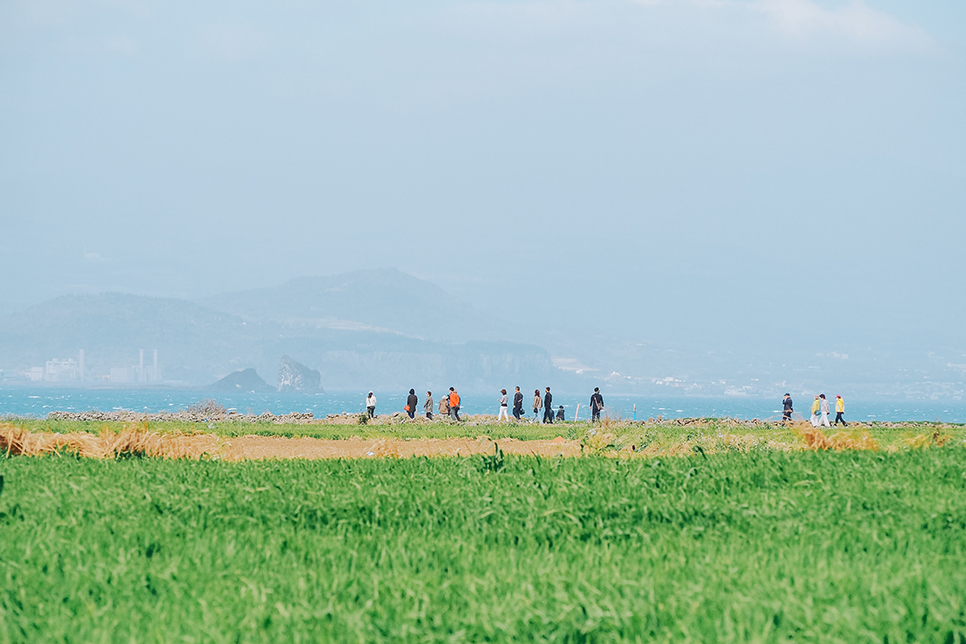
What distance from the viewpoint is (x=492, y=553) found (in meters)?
8.43

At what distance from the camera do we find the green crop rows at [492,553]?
638cm

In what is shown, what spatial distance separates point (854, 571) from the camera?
7566 millimetres

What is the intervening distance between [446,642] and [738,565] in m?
2.88

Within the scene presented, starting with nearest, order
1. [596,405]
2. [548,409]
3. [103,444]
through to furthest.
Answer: [103,444] < [596,405] < [548,409]

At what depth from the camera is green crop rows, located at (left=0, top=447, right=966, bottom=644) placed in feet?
20.9

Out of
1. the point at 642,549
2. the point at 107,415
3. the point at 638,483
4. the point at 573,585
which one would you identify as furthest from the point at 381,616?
the point at 107,415

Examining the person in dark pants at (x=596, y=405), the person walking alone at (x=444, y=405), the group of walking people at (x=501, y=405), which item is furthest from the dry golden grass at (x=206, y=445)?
the person walking alone at (x=444, y=405)

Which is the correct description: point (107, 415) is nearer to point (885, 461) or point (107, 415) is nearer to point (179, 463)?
point (179, 463)

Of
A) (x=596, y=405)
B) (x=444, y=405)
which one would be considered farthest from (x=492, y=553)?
(x=444, y=405)

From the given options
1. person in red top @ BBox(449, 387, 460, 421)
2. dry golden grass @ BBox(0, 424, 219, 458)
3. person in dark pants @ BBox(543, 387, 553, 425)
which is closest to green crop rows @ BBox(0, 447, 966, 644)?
dry golden grass @ BBox(0, 424, 219, 458)

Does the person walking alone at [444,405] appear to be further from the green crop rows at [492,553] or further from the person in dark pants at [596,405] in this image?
the green crop rows at [492,553]

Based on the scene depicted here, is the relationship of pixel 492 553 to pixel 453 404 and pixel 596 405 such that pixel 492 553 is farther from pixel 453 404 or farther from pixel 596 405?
pixel 596 405

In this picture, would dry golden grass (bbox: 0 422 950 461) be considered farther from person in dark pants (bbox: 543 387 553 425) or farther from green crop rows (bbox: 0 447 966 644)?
person in dark pants (bbox: 543 387 553 425)

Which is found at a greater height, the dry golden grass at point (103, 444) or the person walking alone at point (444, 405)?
the person walking alone at point (444, 405)
